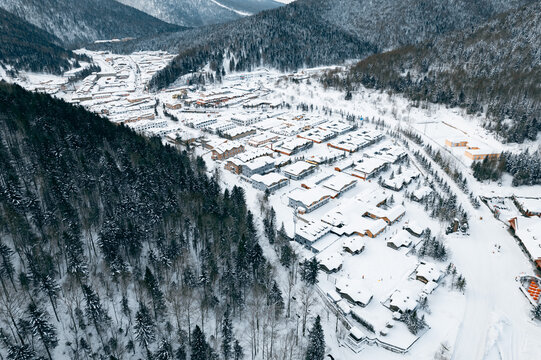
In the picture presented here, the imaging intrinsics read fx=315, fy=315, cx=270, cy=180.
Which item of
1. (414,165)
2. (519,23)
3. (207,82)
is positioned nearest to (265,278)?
(414,165)

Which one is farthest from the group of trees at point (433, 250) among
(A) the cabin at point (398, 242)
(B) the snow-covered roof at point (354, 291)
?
(B) the snow-covered roof at point (354, 291)

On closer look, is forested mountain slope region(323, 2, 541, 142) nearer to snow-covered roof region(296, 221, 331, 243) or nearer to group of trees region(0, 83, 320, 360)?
snow-covered roof region(296, 221, 331, 243)

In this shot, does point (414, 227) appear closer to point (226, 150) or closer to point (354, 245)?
point (354, 245)

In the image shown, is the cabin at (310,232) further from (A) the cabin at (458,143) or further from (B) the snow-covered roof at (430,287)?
(A) the cabin at (458,143)

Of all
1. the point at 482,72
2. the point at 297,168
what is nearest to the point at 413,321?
the point at 297,168

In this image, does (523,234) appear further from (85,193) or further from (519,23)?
(519,23)

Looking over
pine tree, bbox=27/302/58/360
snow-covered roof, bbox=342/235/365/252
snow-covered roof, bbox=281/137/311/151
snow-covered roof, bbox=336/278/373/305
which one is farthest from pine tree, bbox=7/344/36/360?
snow-covered roof, bbox=281/137/311/151
